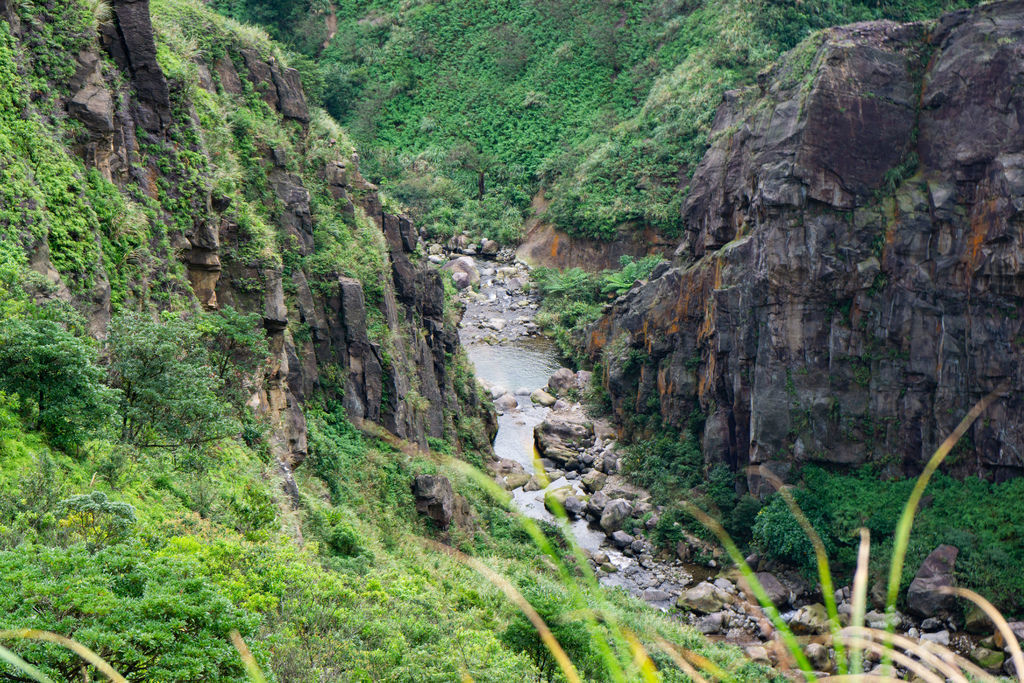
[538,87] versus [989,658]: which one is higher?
[538,87]

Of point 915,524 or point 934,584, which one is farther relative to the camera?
point 915,524

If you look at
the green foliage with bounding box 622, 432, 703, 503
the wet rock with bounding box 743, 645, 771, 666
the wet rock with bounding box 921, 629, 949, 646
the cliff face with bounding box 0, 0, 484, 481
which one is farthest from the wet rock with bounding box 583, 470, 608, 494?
the wet rock with bounding box 921, 629, 949, 646

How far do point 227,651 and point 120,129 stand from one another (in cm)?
1491

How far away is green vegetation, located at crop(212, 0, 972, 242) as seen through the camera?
55.3 meters

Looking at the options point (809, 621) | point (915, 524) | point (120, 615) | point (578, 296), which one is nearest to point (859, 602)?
point (120, 615)

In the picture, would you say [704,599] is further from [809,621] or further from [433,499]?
[433,499]

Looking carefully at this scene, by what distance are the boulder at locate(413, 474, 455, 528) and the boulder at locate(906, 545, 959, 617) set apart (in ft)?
43.6

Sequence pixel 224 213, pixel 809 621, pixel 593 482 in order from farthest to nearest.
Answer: pixel 593 482
pixel 809 621
pixel 224 213

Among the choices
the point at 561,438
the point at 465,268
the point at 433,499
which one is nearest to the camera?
the point at 433,499

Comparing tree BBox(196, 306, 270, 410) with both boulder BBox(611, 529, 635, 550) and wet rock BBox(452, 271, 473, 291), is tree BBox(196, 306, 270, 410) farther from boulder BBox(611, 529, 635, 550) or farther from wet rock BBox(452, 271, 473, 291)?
wet rock BBox(452, 271, 473, 291)

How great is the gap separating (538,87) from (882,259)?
4413cm

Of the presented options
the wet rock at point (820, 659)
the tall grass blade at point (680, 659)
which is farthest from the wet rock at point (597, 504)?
the tall grass blade at point (680, 659)

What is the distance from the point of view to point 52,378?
11727 mm

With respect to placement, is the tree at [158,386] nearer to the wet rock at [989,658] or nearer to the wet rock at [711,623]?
the wet rock at [711,623]
